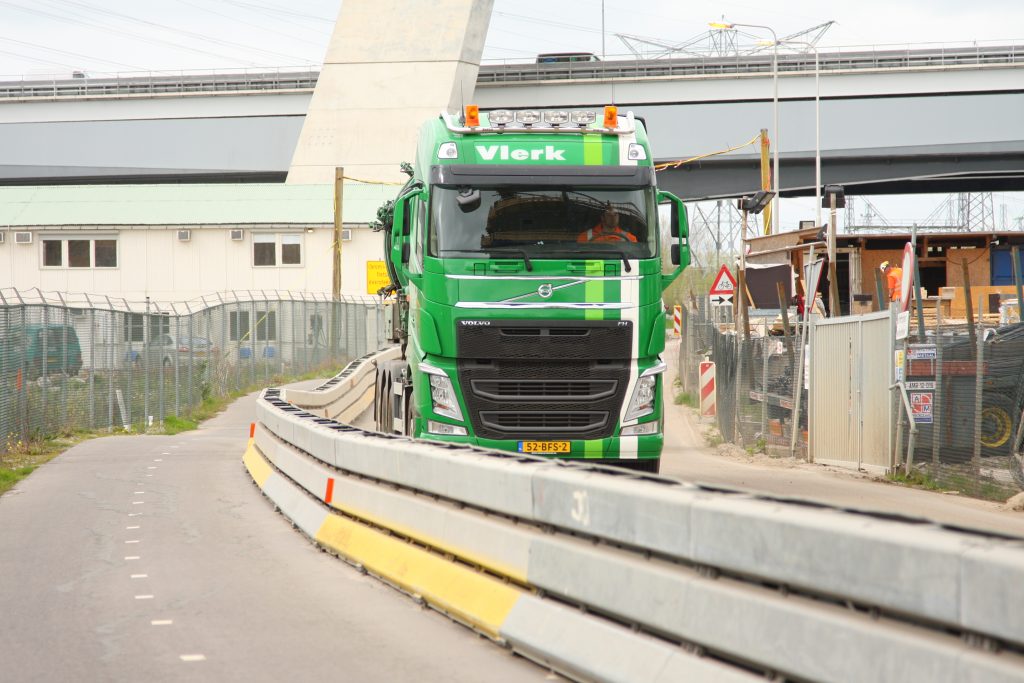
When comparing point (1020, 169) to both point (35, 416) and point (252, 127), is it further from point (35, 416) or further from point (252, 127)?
point (35, 416)

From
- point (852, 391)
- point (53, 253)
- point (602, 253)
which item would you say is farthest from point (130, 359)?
point (53, 253)

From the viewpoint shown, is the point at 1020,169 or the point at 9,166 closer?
the point at 1020,169

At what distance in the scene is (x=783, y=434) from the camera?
2097 centimetres

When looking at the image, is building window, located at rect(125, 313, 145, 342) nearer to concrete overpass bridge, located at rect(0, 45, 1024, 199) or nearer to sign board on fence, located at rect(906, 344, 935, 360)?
sign board on fence, located at rect(906, 344, 935, 360)

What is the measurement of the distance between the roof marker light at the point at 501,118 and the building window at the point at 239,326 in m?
24.1

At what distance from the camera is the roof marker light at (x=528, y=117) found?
14.4 m

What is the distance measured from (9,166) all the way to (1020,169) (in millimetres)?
55877

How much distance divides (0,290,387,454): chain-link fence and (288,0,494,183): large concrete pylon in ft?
72.6

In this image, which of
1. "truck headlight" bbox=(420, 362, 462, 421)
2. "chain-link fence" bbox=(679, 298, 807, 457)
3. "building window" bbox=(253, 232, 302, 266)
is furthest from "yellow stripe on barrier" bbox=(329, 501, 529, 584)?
"building window" bbox=(253, 232, 302, 266)

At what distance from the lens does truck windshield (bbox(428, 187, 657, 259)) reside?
1382 centimetres

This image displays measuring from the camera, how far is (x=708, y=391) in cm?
2808

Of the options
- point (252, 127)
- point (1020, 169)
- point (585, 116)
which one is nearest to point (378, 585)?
point (585, 116)

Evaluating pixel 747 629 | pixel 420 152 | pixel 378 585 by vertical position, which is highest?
pixel 420 152

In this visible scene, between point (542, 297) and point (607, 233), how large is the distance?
107 cm
